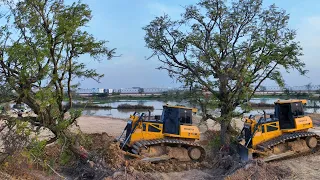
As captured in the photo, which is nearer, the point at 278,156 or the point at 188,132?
the point at 278,156

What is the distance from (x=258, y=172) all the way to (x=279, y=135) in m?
5.49

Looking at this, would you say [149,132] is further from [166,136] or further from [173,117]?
[173,117]

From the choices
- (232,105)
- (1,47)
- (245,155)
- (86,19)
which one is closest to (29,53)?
(1,47)

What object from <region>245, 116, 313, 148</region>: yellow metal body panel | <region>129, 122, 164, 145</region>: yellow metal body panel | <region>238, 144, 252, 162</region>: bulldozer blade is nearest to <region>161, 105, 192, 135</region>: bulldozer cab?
<region>129, 122, 164, 145</region>: yellow metal body panel

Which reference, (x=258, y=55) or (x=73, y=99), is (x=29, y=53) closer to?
(x=73, y=99)

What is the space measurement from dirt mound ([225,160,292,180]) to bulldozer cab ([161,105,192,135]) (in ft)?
16.0

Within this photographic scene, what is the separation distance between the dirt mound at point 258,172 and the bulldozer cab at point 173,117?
4.87 m

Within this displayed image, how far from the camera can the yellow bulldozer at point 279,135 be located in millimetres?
14906

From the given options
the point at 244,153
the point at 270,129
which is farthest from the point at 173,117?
the point at 270,129

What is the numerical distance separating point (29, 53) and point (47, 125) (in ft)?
8.75

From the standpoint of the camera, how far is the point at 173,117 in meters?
15.7

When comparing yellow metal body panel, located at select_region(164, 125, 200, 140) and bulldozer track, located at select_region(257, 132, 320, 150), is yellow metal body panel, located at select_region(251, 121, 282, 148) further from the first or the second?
yellow metal body panel, located at select_region(164, 125, 200, 140)

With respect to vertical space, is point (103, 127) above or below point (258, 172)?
below

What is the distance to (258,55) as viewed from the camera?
16938 millimetres
